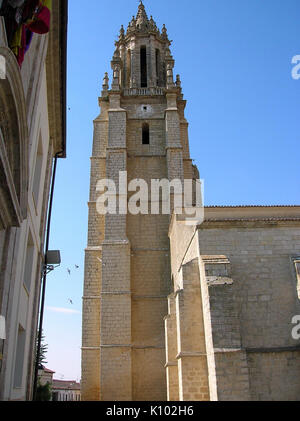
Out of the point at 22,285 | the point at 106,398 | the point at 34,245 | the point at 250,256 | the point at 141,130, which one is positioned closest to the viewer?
the point at 22,285

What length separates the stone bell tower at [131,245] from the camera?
697 inches

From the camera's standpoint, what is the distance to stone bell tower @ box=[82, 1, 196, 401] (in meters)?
17.7

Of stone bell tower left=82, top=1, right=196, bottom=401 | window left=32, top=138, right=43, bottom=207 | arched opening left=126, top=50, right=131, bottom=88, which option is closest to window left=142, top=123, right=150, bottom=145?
stone bell tower left=82, top=1, right=196, bottom=401

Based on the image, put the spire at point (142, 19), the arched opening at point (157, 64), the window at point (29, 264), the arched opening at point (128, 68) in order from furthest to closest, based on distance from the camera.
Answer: the spire at point (142, 19)
the arched opening at point (157, 64)
the arched opening at point (128, 68)
the window at point (29, 264)

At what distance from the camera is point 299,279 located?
36.1ft

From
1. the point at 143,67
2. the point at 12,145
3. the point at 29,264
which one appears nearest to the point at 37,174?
the point at 29,264

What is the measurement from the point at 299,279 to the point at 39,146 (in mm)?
8189

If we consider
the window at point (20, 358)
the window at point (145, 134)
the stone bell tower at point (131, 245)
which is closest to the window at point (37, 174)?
the window at point (20, 358)

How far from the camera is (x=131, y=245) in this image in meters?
20.7

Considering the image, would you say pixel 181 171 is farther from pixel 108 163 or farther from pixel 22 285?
pixel 22 285

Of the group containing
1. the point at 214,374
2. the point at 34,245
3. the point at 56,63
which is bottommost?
the point at 214,374

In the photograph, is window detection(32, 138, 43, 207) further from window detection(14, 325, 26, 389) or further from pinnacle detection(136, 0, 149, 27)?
pinnacle detection(136, 0, 149, 27)

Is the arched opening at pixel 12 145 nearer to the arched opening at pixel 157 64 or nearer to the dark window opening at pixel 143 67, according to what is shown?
the arched opening at pixel 157 64
